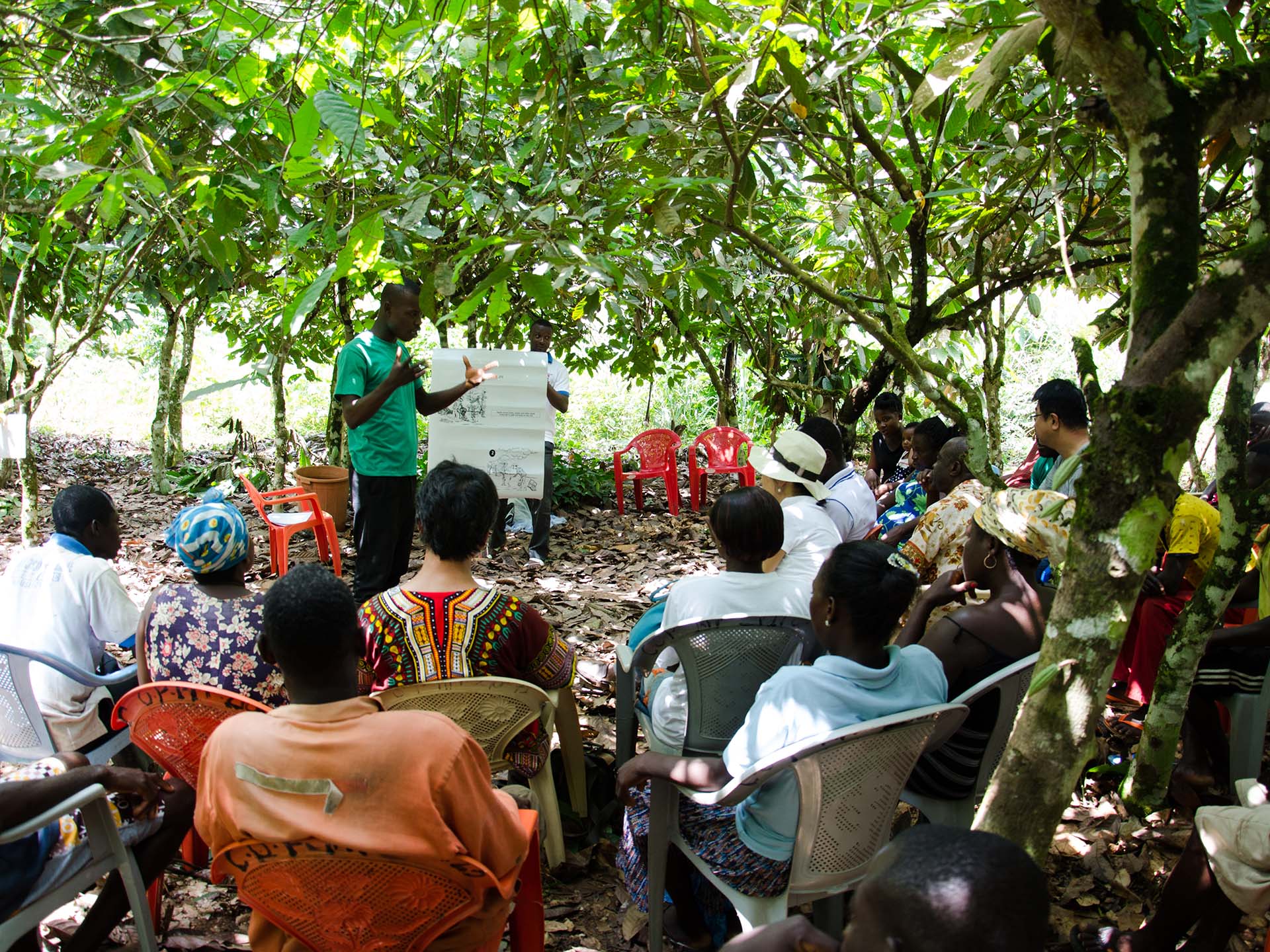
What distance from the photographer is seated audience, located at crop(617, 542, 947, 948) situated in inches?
91.7

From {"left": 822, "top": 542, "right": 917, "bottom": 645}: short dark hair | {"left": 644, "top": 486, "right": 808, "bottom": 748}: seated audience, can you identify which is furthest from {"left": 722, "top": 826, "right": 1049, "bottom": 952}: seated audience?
{"left": 644, "top": 486, "right": 808, "bottom": 748}: seated audience

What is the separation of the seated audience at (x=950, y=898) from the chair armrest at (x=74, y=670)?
2.45 m

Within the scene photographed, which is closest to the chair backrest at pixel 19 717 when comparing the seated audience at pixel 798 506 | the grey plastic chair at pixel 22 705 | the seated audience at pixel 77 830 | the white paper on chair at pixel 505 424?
the grey plastic chair at pixel 22 705

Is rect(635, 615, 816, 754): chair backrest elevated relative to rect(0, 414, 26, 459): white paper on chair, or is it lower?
lower

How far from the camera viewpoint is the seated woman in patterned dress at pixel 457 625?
2834 millimetres

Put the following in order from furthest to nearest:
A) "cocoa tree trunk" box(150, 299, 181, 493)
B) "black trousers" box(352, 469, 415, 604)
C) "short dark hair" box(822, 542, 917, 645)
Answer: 1. "cocoa tree trunk" box(150, 299, 181, 493)
2. "black trousers" box(352, 469, 415, 604)
3. "short dark hair" box(822, 542, 917, 645)

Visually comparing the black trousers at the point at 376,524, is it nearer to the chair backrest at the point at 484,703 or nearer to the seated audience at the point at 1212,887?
the chair backrest at the point at 484,703

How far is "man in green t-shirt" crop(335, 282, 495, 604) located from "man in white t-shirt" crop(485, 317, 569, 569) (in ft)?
6.79

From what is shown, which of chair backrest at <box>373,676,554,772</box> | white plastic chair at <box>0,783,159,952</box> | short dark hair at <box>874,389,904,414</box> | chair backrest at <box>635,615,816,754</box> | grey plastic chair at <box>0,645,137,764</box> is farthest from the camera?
short dark hair at <box>874,389,904,414</box>

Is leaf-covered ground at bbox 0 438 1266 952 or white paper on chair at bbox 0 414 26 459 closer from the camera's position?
leaf-covered ground at bbox 0 438 1266 952

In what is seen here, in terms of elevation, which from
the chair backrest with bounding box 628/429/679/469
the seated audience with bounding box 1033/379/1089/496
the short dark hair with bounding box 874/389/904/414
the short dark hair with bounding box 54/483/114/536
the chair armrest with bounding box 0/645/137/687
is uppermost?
the short dark hair with bounding box 874/389/904/414

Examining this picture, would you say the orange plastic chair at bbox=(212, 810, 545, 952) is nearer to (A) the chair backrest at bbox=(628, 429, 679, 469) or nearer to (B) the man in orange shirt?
(B) the man in orange shirt

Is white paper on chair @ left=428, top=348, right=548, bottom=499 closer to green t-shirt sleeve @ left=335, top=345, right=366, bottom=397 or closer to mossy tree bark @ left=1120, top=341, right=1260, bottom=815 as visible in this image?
green t-shirt sleeve @ left=335, top=345, right=366, bottom=397

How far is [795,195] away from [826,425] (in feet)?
7.07
